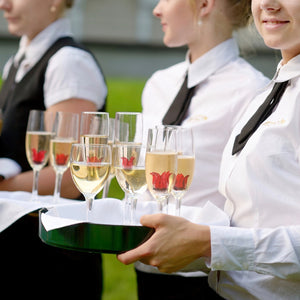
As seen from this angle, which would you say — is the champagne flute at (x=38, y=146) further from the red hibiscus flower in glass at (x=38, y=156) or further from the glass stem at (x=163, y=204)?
the glass stem at (x=163, y=204)

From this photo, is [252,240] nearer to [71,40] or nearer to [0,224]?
[0,224]

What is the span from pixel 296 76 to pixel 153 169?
1.79 ft

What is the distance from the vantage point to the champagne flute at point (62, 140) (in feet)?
7.97

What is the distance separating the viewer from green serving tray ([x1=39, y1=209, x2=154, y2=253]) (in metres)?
1.73

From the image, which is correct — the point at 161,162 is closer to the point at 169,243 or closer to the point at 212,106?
the point at 169,243

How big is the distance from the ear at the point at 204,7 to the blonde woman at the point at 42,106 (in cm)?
70

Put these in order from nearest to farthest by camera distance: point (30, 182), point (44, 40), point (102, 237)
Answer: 1. point (102, 237)
2. point (30, 182)
3. point (44, 40)

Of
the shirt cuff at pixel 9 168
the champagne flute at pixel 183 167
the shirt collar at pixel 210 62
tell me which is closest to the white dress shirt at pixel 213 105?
the shirt collar at pixel 210 62

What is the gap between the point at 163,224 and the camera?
174cm

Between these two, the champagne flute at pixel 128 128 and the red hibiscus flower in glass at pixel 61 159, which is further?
the red hibiscus flower in glass at pixel 61 159

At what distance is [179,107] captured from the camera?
8.75 ft

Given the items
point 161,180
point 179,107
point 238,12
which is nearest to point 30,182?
point 179,107

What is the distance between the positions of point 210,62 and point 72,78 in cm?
71

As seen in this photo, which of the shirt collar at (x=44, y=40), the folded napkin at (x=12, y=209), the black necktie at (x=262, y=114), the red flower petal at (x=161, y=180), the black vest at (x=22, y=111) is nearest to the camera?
the red flower petal at (x=161, y=180)
